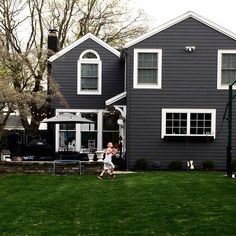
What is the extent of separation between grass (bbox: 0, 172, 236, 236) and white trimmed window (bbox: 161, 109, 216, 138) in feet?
17.4

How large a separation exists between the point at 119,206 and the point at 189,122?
449 inches

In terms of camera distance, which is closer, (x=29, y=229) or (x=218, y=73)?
(x=29, y=229)

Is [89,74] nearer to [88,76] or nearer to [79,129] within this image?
[88,76]

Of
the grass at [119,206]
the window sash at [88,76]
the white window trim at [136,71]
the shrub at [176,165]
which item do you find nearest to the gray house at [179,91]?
the white window trim at [136,71]

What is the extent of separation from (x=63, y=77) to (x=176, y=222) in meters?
16.6

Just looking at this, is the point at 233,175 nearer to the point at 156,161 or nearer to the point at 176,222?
the point at 156,161

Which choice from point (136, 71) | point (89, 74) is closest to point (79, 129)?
point (89, 74)

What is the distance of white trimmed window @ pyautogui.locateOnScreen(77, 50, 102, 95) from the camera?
2611cm

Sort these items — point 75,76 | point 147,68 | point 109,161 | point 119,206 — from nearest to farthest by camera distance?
point 119,206 → point 109,161 → point 147,68 → point 75,76

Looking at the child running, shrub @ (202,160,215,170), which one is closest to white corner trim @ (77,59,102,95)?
shrub @ (202,160,215,170)

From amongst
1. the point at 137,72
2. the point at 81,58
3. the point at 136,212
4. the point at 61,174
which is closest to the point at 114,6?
the point at 81,58

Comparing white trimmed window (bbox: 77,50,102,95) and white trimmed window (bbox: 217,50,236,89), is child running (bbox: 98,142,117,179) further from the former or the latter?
white trimmed window (bbox: 77,50,102,95)

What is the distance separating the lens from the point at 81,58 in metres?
26.1

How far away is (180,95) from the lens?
23.5 m
